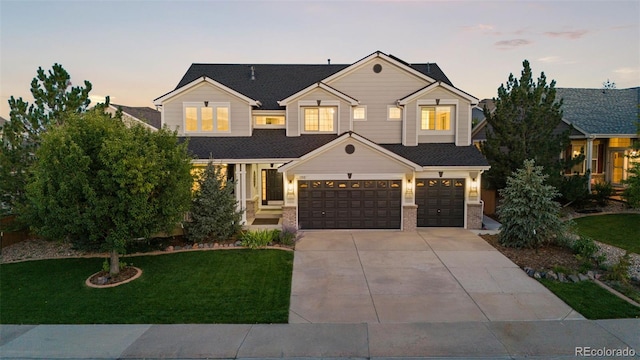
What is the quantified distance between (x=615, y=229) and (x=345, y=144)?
11522mm

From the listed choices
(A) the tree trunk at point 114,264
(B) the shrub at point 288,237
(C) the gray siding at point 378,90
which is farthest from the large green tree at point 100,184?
(C) the gray siding at point 378,90

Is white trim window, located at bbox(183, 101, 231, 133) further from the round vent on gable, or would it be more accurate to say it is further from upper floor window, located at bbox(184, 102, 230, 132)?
the round vent on gable

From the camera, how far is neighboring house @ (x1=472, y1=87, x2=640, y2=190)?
65.3 feet

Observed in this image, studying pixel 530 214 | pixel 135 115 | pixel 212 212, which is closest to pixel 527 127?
pixel 530 214

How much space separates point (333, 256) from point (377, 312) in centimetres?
420

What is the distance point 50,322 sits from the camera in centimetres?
767

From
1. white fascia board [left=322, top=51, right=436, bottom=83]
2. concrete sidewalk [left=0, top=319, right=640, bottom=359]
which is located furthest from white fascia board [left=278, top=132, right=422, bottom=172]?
concrete sidewalk [left=0, top=319, right=640, bottom=359]

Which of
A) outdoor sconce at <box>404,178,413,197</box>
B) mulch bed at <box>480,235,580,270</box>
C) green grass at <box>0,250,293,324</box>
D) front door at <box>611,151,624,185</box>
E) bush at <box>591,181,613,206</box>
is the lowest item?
green grass at <box>0,250,293,324</box>

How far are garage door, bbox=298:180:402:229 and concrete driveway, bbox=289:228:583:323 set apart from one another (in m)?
1.63

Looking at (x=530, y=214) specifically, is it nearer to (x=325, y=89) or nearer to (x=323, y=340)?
(x=323, y=340)

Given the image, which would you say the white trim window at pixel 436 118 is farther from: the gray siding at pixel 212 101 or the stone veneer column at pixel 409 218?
the gray siding at pixel 212 101

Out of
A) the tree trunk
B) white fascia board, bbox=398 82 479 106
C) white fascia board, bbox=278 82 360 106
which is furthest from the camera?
white fascia board, bbox=278 82 360 106

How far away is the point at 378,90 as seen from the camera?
17.9 metres

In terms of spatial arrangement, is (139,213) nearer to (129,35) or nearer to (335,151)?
(335,151)
